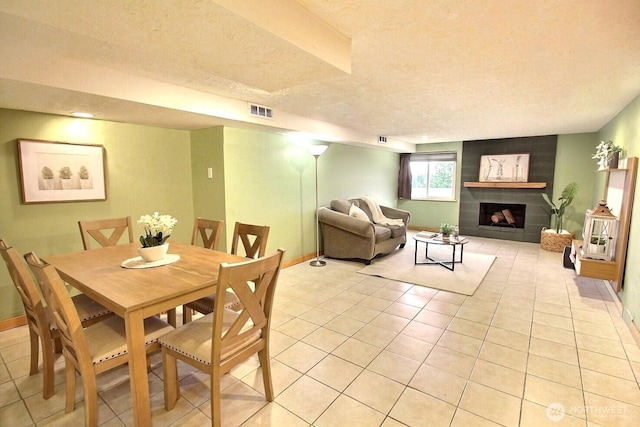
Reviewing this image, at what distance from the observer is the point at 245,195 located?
3875mm

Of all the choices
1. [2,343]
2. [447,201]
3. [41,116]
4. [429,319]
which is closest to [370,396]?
[429,319]

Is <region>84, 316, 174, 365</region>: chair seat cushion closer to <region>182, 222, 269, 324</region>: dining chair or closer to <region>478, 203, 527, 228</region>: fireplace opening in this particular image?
<region>182, 222, 269, 324</region>: dining chair

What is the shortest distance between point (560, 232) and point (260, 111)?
18.6ft

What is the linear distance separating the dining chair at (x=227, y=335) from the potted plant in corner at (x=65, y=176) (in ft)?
7.37

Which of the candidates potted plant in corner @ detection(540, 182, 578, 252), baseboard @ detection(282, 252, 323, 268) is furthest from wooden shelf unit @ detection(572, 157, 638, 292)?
baseboard @ detection(282, 252, 323, 268)

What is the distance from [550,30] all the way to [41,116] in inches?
160

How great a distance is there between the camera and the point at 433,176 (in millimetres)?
7410

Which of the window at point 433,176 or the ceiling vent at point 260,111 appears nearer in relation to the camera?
the ceiling vent at point 260,111

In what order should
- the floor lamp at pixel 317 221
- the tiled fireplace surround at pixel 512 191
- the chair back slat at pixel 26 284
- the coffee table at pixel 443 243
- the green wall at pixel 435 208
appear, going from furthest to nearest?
1. the green wall at pixel 435 208
2. the tiled fireplace surround at pixel 512 191
3. the floor lamp at pixel 317 221
4. the coffee table at pixel 443 243
5. the chair back slat at pixel 26 284

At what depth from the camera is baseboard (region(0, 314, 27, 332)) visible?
271 cm

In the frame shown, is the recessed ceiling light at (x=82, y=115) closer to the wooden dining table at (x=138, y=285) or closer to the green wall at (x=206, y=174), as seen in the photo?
the green wall at (x=206, y=174)

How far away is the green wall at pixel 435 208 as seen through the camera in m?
6.99

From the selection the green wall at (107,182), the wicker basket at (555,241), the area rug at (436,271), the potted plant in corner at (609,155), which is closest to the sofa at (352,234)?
the area rug at (436,271)

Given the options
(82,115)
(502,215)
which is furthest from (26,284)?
(502,215)
